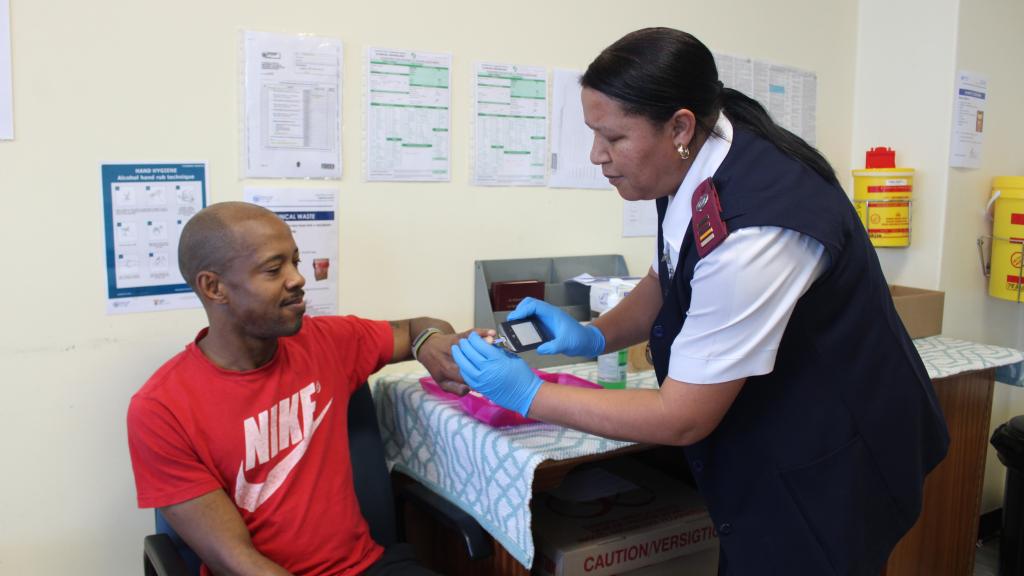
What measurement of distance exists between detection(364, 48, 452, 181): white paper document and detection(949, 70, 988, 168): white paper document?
1699 mm

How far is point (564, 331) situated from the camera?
61.1 inches

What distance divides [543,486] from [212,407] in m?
0.64

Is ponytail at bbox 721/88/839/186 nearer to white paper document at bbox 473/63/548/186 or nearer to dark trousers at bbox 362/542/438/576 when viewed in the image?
white paper document at bbox 473/63/548/186

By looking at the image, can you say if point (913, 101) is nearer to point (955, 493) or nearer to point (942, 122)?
point (942, 122)

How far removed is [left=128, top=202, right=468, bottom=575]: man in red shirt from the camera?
134 centimetres

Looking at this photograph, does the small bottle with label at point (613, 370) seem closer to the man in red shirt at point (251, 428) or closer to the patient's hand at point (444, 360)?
the patient's hand at point (444, 360)

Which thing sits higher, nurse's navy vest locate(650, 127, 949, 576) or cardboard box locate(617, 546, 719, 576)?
nurse's navy vest locate(650, 127, 949, 576)

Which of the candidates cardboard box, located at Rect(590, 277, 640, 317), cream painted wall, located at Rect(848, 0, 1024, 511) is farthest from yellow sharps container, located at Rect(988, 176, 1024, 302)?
cardboard box, located at Rect(590, 277, 640, 317)

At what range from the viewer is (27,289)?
158cm

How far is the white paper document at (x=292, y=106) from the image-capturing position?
69.7 inches

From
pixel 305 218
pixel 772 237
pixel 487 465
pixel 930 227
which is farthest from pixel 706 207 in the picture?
pixel 930 227

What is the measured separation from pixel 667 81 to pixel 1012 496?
197 cm

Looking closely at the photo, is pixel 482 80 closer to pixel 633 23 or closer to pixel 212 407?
pixel 633 23

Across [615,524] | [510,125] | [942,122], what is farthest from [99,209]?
[942,122]
